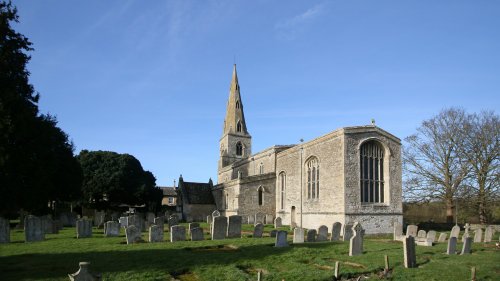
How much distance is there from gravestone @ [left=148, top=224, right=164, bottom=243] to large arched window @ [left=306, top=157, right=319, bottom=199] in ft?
45.2

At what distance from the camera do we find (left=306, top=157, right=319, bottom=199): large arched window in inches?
1102

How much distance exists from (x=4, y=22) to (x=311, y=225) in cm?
2122

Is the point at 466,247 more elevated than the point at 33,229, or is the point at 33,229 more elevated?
the point at 33,229

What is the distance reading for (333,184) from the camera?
25516 millimetres

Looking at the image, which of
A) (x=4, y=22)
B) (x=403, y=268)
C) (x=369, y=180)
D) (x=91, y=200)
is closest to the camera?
(x=403, y=268)

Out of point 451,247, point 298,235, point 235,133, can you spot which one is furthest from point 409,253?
point 235,133

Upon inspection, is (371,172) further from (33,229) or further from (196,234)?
(33,229)

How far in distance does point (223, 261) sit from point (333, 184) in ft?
49.1

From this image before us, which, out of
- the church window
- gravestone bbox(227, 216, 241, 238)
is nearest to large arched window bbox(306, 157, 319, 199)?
gravestone bbox(227, 216, 241, 238)

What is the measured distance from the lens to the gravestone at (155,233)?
650 inches

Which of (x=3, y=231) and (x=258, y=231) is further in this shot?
(x=258, y=231)

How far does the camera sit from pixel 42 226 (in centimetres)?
1712

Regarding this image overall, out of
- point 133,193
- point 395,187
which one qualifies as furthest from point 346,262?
point 133,193

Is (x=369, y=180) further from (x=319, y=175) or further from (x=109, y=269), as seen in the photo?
(x=109, y=269)
